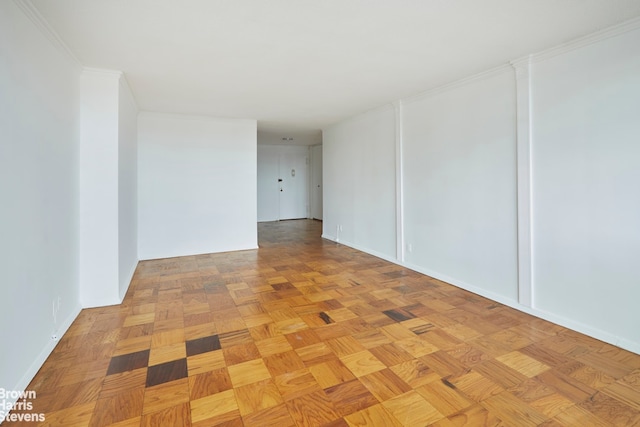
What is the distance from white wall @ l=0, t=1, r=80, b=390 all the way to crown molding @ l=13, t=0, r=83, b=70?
0.03 metres

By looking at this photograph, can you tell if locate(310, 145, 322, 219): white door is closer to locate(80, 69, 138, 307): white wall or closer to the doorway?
the doorway

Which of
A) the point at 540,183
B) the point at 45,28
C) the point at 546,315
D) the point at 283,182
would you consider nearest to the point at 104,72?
the point at 45,28

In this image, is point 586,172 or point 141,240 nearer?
point 586,172

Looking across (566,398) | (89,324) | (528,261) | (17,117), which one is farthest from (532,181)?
(89,324)

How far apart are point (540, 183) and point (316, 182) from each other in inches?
278

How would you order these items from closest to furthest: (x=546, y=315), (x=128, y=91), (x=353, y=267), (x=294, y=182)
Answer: (x=546, y=315)
(x=128, y=91)
(x=353, y=267)
(x=294, y=182)

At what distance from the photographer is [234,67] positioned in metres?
2.96

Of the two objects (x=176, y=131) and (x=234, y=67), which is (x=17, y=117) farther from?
(x=176, y=131)

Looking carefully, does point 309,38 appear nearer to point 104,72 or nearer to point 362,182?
point 104,72

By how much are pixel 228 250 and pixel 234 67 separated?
333 centimetres

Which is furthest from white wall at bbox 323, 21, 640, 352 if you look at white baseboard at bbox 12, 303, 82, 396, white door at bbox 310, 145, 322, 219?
white door at bbox 310, 145, 322, 219

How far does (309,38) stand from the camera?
2381 millimetres

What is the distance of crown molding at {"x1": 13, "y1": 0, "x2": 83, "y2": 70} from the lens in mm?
1843

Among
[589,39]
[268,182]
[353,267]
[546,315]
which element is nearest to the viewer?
[589,39]
